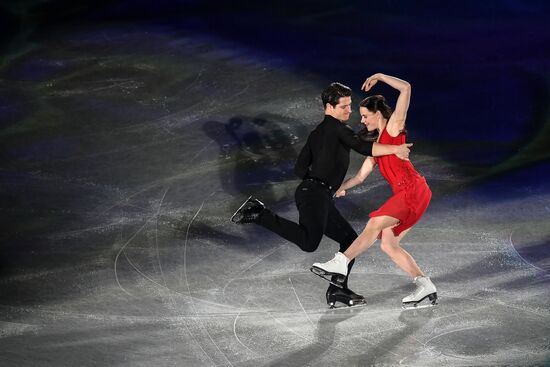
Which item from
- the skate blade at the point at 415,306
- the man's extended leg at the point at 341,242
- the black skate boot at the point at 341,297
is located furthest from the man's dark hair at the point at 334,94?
the skate blade at the point at 415,306

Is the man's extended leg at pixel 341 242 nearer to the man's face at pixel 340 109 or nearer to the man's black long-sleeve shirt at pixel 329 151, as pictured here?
the man's black long-sleeve shirt at pixel 329 151

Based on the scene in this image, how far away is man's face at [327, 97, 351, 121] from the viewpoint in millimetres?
7445

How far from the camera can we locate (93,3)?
587 inches

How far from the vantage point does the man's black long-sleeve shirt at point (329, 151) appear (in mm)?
7410

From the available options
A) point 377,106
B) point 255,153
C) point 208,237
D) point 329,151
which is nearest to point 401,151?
point 377,106

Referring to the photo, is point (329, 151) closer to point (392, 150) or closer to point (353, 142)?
point (353, 142)

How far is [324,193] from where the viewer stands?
7.50m

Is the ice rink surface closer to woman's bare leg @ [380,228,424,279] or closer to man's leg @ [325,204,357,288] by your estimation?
woman's bare leg @ [380,228,424,279]

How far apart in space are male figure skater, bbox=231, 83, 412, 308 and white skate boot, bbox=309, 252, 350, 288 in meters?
0.07

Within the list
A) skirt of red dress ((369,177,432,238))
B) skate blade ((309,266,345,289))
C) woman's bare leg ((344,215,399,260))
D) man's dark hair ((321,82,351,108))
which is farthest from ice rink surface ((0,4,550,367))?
man's dark hair ((321,82,351,108))

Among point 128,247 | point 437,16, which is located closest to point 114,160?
point 128,247

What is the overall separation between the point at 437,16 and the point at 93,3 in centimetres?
505

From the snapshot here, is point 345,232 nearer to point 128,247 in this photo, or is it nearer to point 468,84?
point 128,247

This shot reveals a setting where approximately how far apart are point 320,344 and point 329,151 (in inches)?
59.8
